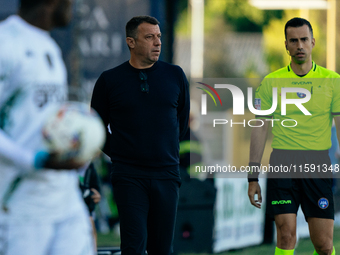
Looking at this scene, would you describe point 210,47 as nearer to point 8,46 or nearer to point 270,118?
point 270,118

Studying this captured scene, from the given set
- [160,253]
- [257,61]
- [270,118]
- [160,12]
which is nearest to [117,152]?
[160,253]


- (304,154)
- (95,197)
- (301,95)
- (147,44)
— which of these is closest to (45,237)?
(147,44)

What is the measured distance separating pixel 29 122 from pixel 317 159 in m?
3.16

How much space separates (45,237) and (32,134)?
1.65 feet

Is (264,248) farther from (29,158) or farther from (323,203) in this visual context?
(29,158)

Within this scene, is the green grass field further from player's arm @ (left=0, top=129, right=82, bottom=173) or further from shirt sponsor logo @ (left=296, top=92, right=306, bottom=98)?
player's arm @ (left=0, top=129, right=82, bottom=173)

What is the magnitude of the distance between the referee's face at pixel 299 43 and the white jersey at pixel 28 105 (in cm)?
287

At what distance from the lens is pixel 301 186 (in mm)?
5090

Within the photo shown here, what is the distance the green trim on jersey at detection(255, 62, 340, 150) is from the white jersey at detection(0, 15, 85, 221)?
2815 mm

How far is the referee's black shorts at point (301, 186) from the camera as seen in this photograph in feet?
16.4

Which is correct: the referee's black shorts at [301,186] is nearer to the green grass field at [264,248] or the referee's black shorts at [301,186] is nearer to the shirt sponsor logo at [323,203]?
the shirt sponsor logo at [323,203]

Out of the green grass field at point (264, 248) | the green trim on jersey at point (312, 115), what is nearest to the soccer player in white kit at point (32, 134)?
the green trim on jersey at point (312, 115)

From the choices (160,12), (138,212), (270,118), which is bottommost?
(138,212)

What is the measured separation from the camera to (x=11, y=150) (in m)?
2.42
